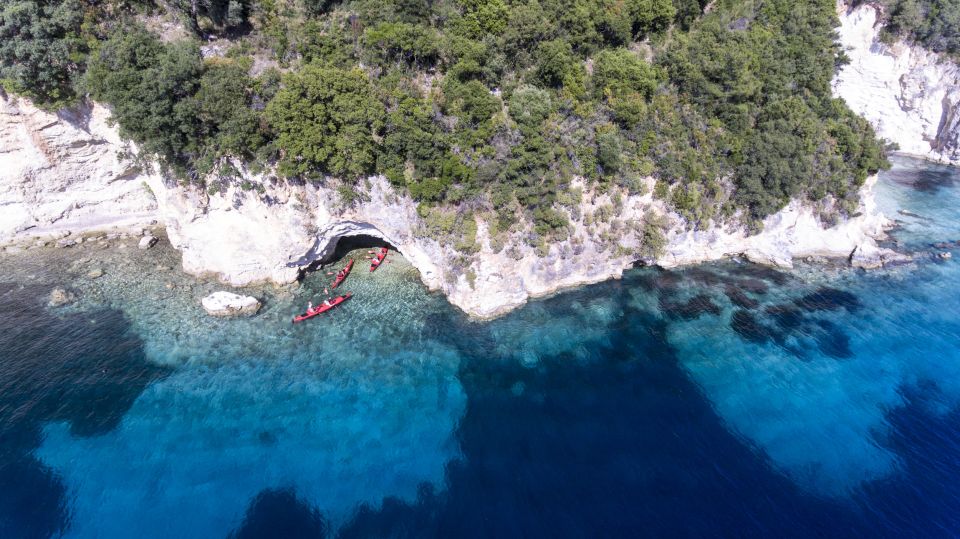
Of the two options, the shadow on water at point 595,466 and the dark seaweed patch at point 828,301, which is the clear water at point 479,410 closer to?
the shadow on water at point 595,466

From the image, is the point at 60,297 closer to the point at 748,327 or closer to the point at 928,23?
the point at 748,327

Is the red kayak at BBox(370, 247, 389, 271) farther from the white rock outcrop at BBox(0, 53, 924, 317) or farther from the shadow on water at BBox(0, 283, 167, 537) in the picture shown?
the shadow on water at BBox(0, 283, 167, 537)

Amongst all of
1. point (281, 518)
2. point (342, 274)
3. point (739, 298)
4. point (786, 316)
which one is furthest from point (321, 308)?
point (786, 316)

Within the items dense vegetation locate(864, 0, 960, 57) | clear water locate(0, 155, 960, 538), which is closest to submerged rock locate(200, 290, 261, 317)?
clear water locate(0, 155, 960, 538)

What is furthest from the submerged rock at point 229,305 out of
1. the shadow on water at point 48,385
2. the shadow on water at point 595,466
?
the shadow on water at point 595,466

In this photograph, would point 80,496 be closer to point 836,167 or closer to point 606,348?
point 606,348

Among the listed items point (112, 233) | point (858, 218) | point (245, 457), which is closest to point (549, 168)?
point (245, 457)
